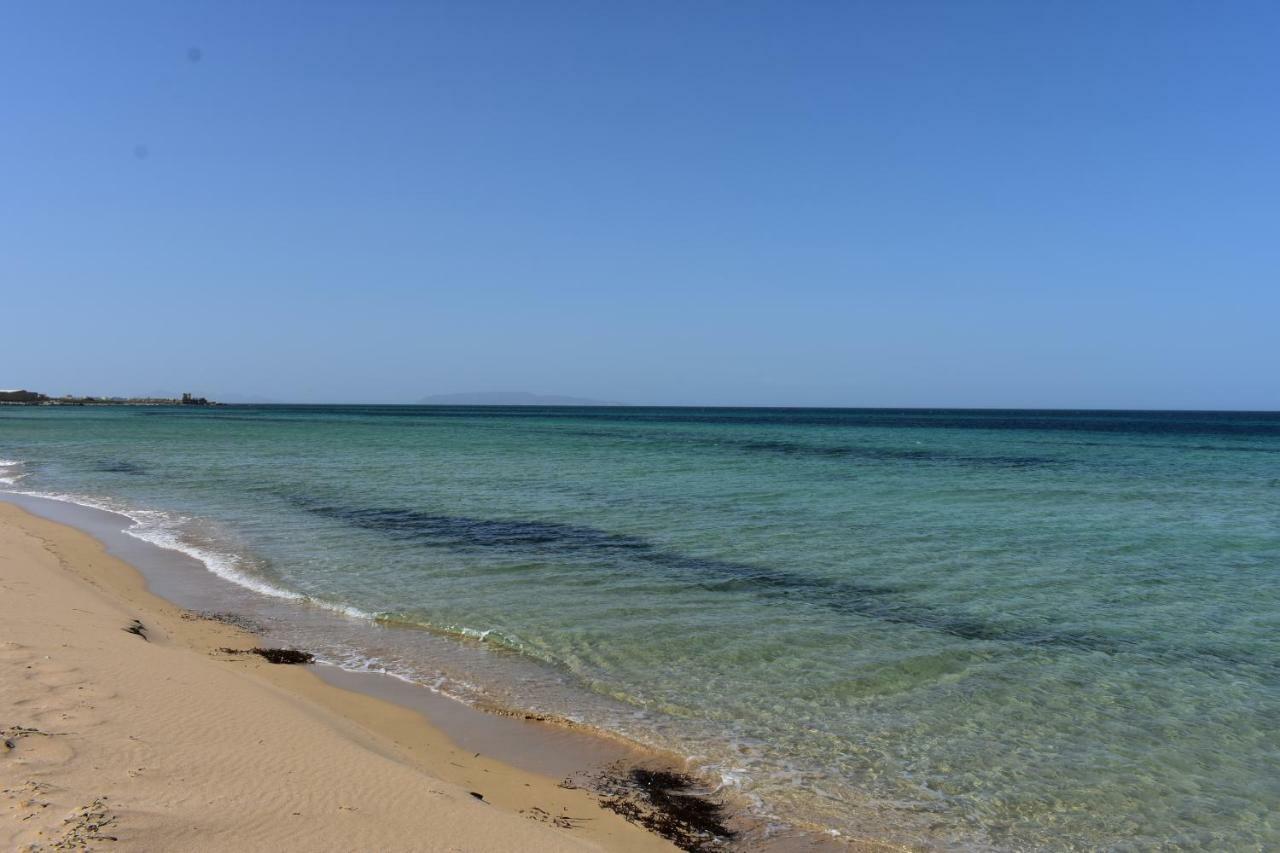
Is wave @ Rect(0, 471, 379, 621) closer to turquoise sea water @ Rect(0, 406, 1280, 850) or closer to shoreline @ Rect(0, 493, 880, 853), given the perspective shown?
turquoise sea water @ Rect(0, 406, 1280, 850)

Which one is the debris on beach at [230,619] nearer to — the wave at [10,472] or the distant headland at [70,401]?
the wave at [10,472]

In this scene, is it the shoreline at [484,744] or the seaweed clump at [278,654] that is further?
the seaweed clump at [278,654]

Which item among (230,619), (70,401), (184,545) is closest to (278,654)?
(230,619)

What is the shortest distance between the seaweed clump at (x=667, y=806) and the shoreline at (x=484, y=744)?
0.10m

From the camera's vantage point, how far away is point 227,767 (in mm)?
5086

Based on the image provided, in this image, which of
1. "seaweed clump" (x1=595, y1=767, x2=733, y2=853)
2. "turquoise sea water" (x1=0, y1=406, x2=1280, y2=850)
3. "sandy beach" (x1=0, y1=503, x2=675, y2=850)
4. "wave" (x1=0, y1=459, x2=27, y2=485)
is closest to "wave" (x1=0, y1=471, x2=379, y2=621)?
"turquoise sea water" (x1=0, y1=406, x2=1280, y2=850)

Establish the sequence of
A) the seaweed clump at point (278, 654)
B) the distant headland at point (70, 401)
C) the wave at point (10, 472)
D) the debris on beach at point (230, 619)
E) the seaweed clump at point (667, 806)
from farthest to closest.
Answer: the distant headland at point (70, 401) → the wave at point (10, 472) → the debris on beach at point (230, 619) → the seaweed clump at point (278, 654) → the seaweed clump at point (667, 806)

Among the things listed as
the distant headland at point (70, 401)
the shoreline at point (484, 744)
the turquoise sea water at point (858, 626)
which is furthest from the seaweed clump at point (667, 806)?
the distant headland at point (70, 401)

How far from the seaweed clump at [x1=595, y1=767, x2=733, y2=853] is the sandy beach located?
173mm

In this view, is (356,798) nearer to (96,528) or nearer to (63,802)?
(63,802)

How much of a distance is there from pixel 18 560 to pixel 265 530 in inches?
209

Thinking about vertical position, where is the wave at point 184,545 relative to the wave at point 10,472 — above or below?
below

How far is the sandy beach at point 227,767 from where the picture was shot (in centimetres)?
421

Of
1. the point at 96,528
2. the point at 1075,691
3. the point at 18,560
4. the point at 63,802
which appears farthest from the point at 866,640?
the point at 96,528
